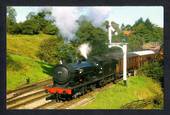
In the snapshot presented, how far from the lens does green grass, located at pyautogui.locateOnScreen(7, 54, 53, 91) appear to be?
14195 millimetres

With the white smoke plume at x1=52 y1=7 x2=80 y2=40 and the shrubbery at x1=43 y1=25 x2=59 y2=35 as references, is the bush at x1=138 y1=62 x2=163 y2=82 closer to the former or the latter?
the white smoke plume at x1=52 y1=7 x2=80 y2=40

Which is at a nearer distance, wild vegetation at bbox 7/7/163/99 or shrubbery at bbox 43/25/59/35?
wild vegetation at bbox 7/7/163/99

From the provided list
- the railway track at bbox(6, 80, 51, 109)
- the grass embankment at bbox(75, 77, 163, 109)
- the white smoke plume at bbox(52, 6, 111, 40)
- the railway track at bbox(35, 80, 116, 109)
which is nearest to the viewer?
the railway track at bbox(6, 80, 51, 109)

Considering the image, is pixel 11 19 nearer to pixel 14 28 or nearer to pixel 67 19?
pixel 14 28

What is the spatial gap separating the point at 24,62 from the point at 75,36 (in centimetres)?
205

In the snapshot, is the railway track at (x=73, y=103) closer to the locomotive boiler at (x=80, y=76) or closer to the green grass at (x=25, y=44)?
the locomotive boiler at (x=80, y=76)

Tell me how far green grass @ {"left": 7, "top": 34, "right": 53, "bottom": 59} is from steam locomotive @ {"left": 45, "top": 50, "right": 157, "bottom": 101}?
4.28ft

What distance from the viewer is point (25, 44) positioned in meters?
14.5

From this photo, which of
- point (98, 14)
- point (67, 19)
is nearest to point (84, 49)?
point (67, 19)

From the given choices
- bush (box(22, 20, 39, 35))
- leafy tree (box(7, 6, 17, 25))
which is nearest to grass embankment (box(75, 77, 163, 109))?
bush (box(22, 20, 39, 35))

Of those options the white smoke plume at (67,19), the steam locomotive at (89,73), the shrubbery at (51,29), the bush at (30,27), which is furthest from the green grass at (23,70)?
the white smoke plume at (67,19)

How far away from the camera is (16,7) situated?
14078mm

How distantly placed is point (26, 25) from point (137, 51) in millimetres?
4168

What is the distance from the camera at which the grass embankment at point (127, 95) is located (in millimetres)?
14273
